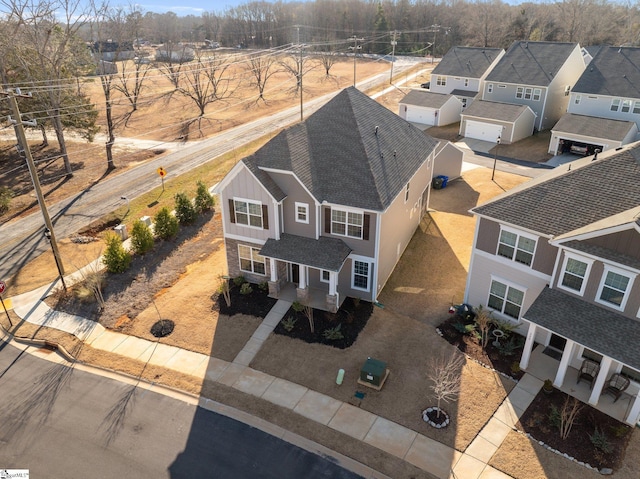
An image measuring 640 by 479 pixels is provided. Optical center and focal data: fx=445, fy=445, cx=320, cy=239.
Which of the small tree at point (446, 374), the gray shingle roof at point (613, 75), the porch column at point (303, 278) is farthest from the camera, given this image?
the gray shingle roof at point (613, 75)

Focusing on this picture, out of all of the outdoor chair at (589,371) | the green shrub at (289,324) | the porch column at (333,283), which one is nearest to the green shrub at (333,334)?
the green shrub at (289,324)

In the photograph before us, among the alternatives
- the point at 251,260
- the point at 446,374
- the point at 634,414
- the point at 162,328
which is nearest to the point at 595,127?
the point at 634,414

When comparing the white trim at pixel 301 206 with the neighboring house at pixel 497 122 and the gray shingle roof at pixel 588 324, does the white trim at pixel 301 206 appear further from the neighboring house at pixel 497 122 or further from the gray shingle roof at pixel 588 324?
the neighboring house at pixel 497 122

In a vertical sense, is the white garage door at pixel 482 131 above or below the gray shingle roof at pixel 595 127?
below

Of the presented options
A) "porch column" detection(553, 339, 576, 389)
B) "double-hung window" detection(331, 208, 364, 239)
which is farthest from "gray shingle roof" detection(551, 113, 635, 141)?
"double-hung window" detection(331, 208, 364, 239)

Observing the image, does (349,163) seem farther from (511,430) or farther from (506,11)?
(506,11)

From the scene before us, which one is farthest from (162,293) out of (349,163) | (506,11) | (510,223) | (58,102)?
(506,11)

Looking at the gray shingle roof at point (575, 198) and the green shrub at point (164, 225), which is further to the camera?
the green shrub at point (164, 225)

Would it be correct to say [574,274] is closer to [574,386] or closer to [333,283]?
[574,386]
